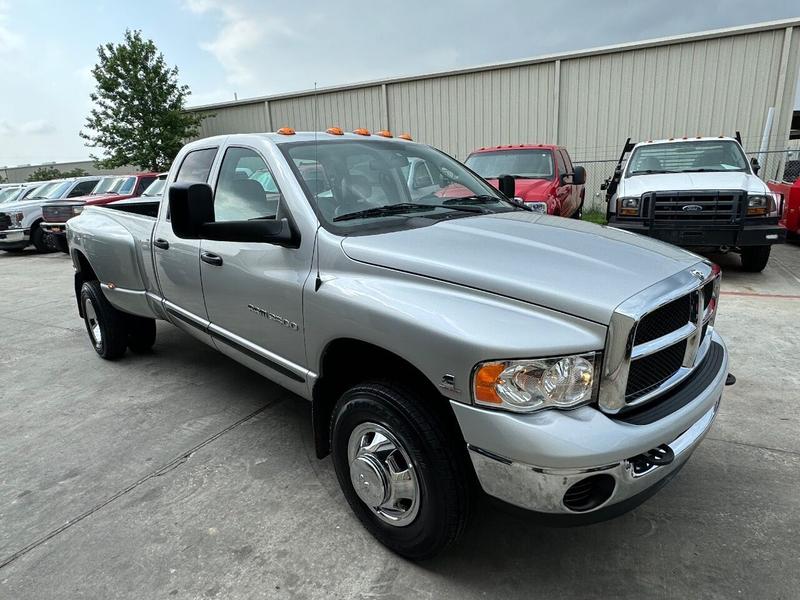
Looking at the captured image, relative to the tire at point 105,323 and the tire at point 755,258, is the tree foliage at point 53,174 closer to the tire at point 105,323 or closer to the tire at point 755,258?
the tire at point 105,323

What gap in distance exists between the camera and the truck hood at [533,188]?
7582 millimetres

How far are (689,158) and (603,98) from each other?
25.1 feet

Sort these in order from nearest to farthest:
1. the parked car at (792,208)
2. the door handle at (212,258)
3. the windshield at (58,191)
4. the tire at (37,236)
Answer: the door handle at (212,258) → the parked car at (792,208) → the tire at (37,236) → the windshield at (58,191)

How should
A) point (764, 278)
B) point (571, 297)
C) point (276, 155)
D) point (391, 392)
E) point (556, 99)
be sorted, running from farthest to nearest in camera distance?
1. point (556, 99)
2. point (764, 278)
3. point (276, 155)
4. point (391, 392)
5. point (571, 297)

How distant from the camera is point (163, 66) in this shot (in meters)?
22.3

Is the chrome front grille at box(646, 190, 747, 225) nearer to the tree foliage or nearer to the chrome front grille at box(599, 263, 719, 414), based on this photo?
the chrome front grille at box(599, 263, 719, 414)

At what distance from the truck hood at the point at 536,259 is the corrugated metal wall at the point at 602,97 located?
543 inches

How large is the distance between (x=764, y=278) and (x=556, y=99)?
9.71 m

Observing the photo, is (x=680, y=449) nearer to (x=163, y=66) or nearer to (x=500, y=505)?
(x=500, y=505)

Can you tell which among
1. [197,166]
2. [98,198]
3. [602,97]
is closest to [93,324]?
[197,166]

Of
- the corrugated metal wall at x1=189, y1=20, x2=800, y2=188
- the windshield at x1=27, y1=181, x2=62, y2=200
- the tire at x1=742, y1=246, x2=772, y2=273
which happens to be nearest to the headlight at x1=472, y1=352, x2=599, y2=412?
the tire at x1=742, y1=246, x2=772, y2=273

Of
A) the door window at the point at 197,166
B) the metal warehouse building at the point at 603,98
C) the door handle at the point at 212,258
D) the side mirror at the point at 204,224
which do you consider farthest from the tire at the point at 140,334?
the metal warehouse building at the point at 603,98

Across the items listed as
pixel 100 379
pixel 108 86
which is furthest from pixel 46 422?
pixel 108 86

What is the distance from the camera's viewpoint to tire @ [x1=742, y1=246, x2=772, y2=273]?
6906 mm
